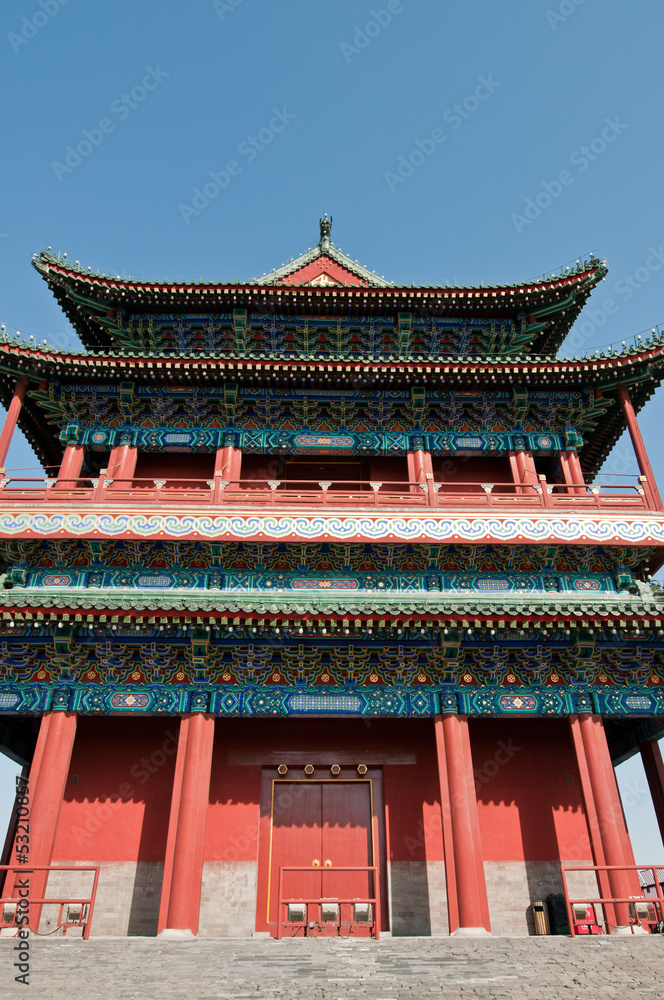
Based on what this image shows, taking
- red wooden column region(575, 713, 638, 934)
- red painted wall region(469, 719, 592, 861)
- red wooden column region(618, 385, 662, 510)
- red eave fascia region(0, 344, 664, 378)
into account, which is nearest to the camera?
red wooden column region(575, 713, 638, 934)

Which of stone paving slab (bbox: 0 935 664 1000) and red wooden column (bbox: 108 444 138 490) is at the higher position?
red wooden column (bbox: 108 444 138 490)

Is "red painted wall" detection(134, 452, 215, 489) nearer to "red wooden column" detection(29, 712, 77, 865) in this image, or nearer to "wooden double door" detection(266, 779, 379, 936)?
"red wooden column" detection(29, 712, 77, 865)

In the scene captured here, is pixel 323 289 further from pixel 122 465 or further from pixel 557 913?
pixel 557 913

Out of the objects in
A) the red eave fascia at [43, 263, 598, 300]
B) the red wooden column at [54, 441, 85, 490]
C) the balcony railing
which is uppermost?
the red eave fascia at [43, 263, 598, 300]

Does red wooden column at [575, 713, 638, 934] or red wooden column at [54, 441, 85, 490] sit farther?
red wooden column at [54, 441, 85, 490]

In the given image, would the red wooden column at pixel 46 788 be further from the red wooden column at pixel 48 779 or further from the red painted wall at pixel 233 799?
the red painted wall at pixel 233 799

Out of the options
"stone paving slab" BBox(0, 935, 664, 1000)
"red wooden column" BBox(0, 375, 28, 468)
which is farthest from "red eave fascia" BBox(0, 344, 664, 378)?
"stone paving slab" BBox(0, 935, 664, 1000)

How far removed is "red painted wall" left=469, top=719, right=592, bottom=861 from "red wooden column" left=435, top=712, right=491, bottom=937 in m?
1.86

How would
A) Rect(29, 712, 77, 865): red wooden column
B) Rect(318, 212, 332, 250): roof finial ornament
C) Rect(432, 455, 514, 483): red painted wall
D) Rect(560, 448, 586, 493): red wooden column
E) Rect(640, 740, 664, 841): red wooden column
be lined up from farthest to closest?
Rect(318, 212, 332, 250): roof finial ornament < Rect(432, 455, 514, 483): red painted wall < Rect(560, 448, 586, 493): red wooden column < Rect(640, 740, 664, 841): red wooden column < Rect(29, 712, 77, 865): red wooden column

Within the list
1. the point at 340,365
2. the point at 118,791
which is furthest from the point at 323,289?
the point at 118,791

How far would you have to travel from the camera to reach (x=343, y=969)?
28.3 feet

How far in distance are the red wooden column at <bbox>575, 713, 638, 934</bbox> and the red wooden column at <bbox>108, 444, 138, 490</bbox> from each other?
11260mm

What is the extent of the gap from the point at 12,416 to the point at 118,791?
8.93 meters

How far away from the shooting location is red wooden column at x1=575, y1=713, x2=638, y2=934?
475 inches
